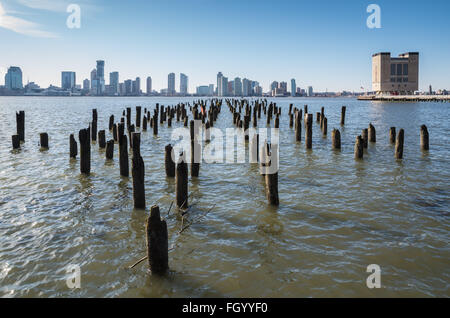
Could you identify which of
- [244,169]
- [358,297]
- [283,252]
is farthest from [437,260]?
[244,169]

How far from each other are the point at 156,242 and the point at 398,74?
555ft

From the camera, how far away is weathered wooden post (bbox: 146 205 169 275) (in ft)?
20.3

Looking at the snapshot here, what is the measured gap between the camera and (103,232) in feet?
26.9

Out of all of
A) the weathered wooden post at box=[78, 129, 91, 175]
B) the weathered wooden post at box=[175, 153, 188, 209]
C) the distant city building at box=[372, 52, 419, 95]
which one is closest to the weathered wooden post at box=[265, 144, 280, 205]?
the weathered wooden post at box=[175, 153, 188, 209]

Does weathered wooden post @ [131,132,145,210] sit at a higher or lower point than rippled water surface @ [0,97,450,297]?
higher

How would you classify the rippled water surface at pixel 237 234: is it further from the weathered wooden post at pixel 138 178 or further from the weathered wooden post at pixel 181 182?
the weathered wooden post at pixel 181 182

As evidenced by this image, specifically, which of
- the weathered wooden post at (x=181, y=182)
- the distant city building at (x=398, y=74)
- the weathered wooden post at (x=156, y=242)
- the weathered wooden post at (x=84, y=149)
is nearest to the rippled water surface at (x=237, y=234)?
the weathered wooden post at (x=156, y=242)

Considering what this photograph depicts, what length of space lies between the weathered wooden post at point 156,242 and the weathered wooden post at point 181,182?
322cm

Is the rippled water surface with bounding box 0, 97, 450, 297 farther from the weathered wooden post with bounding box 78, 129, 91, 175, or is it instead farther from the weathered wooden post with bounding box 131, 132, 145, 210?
the weathered wooden post with bounding box 78, 129, 91, 175

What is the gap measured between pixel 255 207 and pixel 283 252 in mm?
2807

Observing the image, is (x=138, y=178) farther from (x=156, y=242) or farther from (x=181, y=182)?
(x=156, y=242)

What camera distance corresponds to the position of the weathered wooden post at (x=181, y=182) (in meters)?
9.58

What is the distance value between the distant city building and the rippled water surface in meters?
153

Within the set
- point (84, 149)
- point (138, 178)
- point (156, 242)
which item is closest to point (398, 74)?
point (84, 149)
